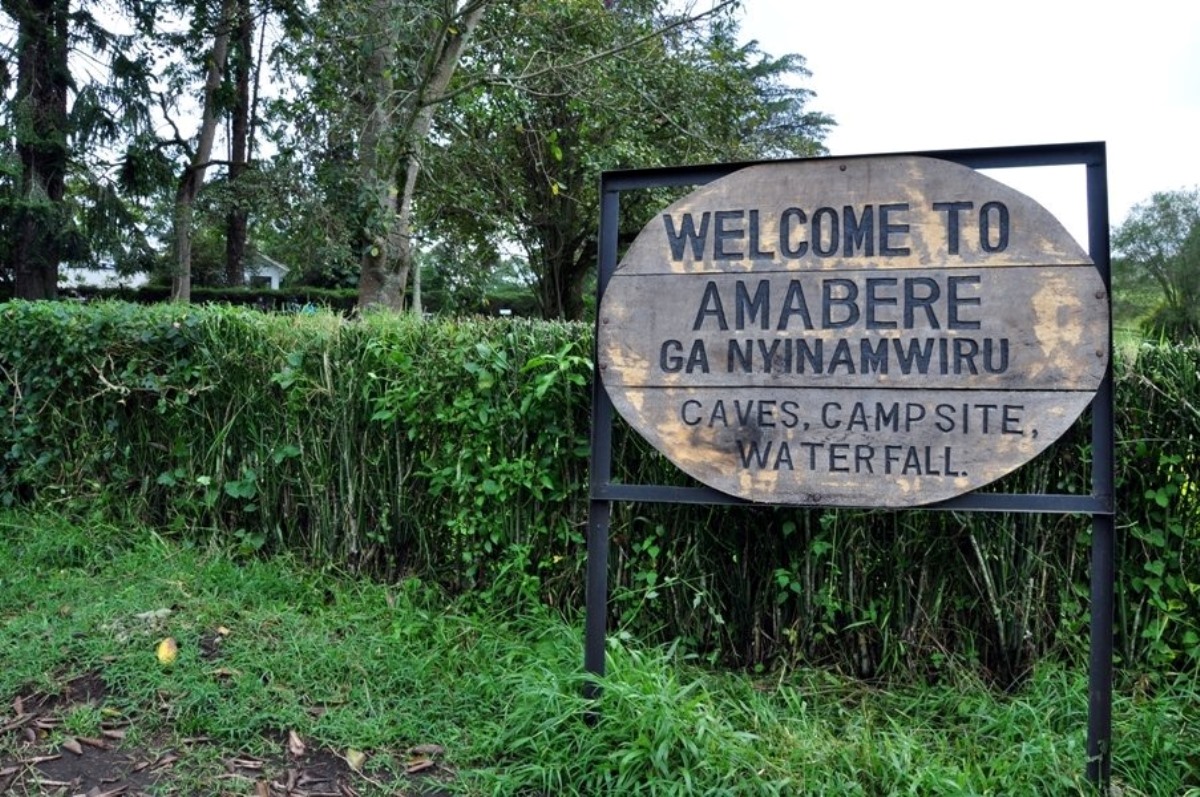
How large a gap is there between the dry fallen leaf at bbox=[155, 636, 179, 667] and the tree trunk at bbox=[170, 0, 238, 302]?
12.2 metres

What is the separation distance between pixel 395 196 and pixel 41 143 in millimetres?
11616

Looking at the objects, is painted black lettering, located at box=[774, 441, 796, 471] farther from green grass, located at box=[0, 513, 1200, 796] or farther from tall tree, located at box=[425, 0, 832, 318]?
tall tree, located at box=[425, 0, 832, 318]

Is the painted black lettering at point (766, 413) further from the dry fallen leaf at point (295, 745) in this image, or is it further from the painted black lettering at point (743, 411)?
the dry fallen leaf at point (295, 745)

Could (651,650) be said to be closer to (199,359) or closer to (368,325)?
(368,325)

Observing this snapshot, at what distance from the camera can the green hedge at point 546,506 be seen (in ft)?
11.1

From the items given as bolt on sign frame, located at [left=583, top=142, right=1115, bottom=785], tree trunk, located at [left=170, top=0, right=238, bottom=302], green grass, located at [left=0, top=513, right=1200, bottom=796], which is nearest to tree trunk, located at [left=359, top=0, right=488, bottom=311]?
green grass, located at [left=0, top=513, right=1200, bottom=796]

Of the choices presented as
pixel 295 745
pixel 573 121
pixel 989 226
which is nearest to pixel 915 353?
pixel 989 226

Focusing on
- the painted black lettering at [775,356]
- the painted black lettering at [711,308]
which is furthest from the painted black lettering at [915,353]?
the painted black lettering at [711,308]

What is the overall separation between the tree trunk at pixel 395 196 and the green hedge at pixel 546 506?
12.2 ft

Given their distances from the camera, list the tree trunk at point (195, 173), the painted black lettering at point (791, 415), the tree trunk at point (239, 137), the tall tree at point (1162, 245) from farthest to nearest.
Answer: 1. the tall tree at point (1162, 245)
2. the tree trunk at point (195, 173)
3. the tree trunk at point (239, 137)
4. the painted black lettering at point (791, 415)

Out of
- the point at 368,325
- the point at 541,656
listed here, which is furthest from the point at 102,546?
the point at 541,656

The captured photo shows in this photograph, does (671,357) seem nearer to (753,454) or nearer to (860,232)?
(753,454)

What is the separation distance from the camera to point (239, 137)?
73.5 ft

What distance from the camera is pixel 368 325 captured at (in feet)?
14.4
